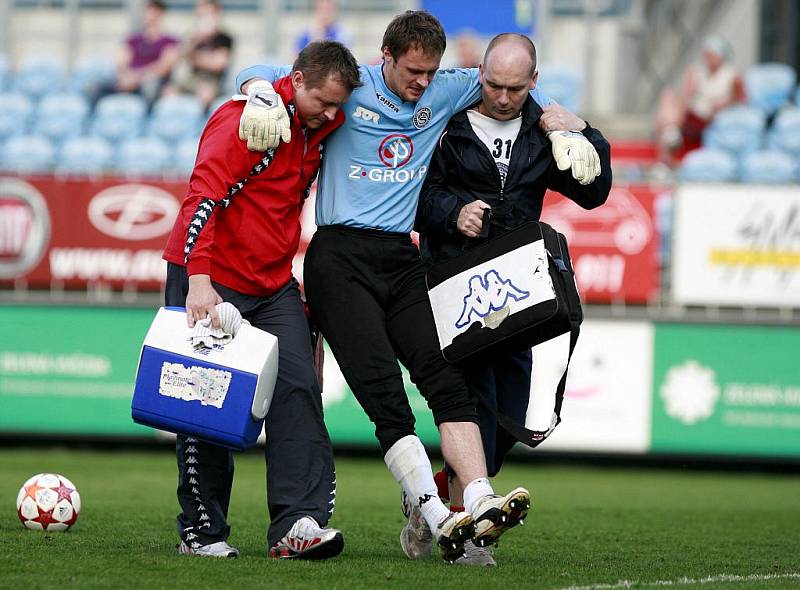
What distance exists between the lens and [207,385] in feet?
18.0

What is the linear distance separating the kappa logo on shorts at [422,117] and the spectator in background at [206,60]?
8670 mm

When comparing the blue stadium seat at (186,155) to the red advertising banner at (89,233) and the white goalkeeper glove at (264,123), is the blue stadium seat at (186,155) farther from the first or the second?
the white goalkeeper glove at (264,123)

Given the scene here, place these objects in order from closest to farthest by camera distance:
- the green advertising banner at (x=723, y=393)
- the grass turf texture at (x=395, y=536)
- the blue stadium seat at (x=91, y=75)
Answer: the grass turf texture at (x=395, y=536) → the green advertising banner at (x=723, y=393) → the blue stadium seat at (x=91, y=75)

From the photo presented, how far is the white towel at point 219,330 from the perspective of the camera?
18.0ft

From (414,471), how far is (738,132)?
8.96 m

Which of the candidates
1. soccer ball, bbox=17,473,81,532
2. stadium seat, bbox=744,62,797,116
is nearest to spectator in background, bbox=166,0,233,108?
stadium seat, bbox=744,62,797,116

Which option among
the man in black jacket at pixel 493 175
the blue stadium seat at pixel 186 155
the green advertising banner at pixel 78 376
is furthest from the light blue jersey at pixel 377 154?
the blue stadium seat at pixel 186 155

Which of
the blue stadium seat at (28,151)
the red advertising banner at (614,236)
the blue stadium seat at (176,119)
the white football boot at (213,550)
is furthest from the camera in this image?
the blue stadium seat at (176,119)

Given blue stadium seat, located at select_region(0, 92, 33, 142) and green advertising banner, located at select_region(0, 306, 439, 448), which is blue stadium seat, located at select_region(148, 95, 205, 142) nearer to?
blue stadium seat, located at select_region(0, 92, 33, 142)

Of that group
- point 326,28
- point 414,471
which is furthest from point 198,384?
point 326,28

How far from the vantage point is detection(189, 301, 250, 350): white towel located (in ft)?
18.0

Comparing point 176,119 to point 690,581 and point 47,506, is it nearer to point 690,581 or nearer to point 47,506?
point 47,506

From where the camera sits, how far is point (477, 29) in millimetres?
15805

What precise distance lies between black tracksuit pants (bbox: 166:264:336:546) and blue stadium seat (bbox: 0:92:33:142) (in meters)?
9.16
